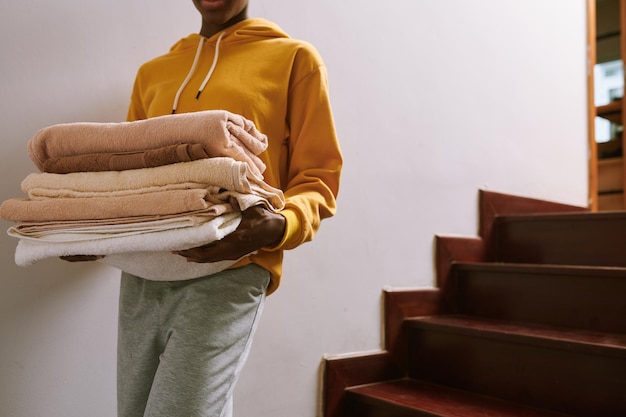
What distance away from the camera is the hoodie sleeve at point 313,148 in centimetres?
90

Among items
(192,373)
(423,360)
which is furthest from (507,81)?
(192,373)

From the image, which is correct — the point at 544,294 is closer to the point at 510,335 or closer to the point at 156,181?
the point at 510,335

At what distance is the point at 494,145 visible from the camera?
2.27 m

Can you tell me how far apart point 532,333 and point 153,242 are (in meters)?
1.15

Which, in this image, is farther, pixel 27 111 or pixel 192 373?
pixel 27 111

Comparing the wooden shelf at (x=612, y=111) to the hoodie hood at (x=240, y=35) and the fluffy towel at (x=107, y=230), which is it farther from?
the fluffy towel at (x=107, y=230)

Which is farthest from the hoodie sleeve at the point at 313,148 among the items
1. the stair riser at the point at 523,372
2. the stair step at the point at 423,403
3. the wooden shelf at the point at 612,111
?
the wooden shelf at the point at 612,111

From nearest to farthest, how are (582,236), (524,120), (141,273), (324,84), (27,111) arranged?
(141,273) → (324,84) → (27,111) → (582,236) → (524,120)

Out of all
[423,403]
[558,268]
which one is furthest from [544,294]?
[423,403]

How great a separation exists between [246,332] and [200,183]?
0.26 meters

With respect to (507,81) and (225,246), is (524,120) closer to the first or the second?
(507,81)

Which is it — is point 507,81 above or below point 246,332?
above

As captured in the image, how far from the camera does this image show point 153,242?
73cm

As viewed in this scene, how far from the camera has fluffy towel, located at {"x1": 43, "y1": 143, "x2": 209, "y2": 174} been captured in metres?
0.73
